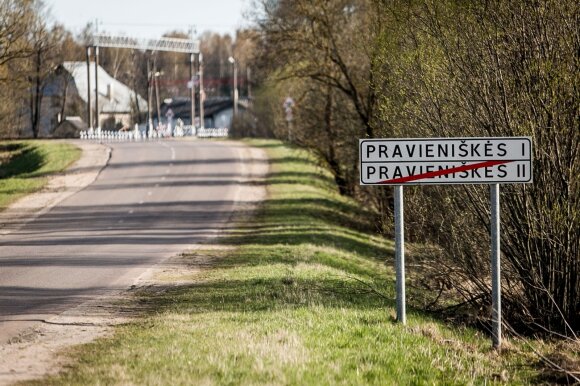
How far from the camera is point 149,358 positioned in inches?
364

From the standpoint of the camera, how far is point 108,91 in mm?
94562

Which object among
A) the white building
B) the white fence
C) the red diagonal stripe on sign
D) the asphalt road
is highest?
the white building

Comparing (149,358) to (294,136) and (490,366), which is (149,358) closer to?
(490,366)

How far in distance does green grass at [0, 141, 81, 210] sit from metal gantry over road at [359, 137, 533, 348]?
2331 cm

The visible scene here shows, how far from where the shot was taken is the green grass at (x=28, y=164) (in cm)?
3738

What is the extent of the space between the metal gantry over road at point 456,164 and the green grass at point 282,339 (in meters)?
1.08

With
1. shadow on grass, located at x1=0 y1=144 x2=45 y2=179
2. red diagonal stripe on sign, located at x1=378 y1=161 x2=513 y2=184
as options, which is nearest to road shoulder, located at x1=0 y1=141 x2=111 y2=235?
shadow on grass, located at x1=0 y1=144 x2=45 y2=179

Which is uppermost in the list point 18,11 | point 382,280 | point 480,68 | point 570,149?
point 18,11

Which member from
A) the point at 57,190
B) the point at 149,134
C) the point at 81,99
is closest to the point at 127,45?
the point at 149,134

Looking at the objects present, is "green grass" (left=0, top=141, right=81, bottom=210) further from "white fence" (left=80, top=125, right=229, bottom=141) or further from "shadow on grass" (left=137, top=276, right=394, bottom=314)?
"shadow on grass" (left=137, top=276, right=394, bottom=314)

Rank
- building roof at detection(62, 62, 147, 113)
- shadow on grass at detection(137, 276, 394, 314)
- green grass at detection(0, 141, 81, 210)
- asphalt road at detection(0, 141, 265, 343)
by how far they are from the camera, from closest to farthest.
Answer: shadow on grass at detection(137, 276, 394, 314)
asphalt road at detection(0, 141, 265, 343)
green grass at detection(0, 141, 81, 210)
building roof at detection(62, 62, 147, 113)

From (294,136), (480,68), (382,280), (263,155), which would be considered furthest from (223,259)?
(263,155)

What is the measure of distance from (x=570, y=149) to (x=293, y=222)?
591 inches

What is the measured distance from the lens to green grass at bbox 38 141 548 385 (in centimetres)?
872
